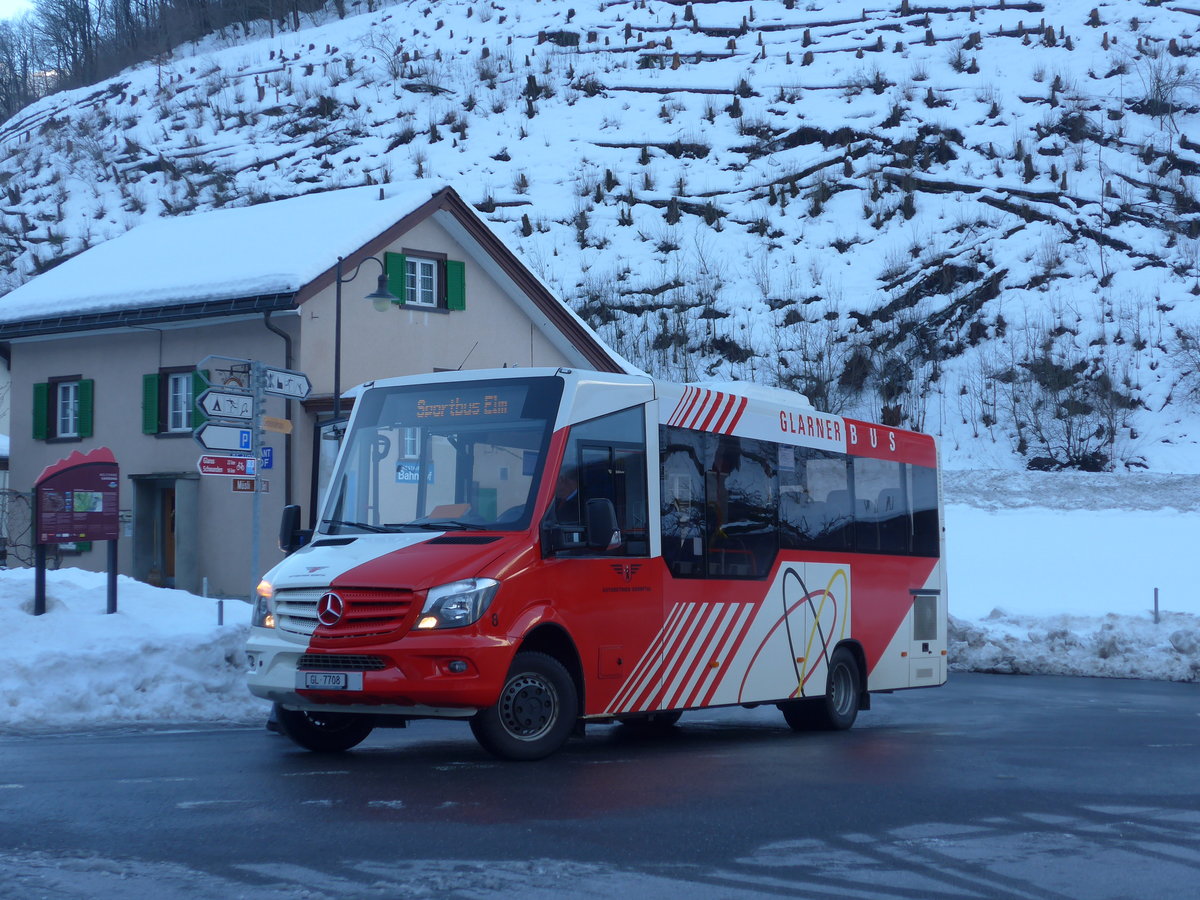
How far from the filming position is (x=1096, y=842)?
7840 mm

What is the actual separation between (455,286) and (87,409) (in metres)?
8.09

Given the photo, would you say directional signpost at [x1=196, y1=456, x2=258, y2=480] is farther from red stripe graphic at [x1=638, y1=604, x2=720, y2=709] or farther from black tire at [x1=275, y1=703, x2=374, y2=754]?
red stripe graphic at [x1=638, y1=604, x2=720, y2=709]

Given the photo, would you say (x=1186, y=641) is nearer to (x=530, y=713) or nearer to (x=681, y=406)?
(x=681, y=406)

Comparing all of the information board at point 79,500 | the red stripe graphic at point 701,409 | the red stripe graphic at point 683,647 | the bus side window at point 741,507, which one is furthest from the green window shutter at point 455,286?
the red stripe graphic at point 683,647

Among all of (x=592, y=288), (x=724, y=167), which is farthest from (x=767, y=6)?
(x=592, y=288)

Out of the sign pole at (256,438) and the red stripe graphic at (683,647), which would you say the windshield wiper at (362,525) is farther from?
the sign pole at (256,438)

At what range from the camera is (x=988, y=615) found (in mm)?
26016

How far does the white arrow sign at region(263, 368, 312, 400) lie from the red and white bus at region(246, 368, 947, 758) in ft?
12.3

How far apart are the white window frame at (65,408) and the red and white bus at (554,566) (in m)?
22.9

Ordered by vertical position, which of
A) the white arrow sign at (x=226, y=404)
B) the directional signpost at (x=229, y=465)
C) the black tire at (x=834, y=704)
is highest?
the white arrow sign at (x=226, y=404)

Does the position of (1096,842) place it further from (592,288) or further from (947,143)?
(947,143)

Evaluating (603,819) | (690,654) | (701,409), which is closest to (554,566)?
(690,654)

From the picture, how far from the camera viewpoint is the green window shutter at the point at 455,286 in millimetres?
33062

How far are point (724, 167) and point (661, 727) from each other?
4732 centimetres
